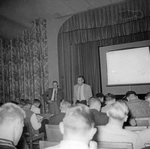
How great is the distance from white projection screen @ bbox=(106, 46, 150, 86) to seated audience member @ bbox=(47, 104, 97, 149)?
5381 mm

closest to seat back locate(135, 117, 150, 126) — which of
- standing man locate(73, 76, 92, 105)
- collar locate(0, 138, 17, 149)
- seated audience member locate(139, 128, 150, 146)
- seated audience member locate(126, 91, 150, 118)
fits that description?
seated audience member locate(126, 91, 150, 118)

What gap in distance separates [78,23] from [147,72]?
115 inches

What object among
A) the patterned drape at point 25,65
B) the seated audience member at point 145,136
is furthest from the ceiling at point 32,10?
the seated audience member at point 145,136

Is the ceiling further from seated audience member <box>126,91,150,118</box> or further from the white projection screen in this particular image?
seated audience member <box>126,91,150,118</box>

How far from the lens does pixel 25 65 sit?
812 centimetres

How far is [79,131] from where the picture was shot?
101cm

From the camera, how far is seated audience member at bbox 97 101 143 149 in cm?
168

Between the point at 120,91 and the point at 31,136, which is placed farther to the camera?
the point at 120,91

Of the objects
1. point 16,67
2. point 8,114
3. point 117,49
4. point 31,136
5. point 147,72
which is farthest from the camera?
point 16,67

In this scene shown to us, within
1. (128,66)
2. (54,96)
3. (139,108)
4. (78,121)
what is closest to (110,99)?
(139,108)

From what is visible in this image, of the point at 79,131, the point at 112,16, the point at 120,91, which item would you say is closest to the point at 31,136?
the point at 79,131

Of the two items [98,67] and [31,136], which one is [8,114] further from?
[98,67]

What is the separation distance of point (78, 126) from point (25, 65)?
24.5 feet

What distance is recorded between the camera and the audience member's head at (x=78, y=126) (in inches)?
39.9
